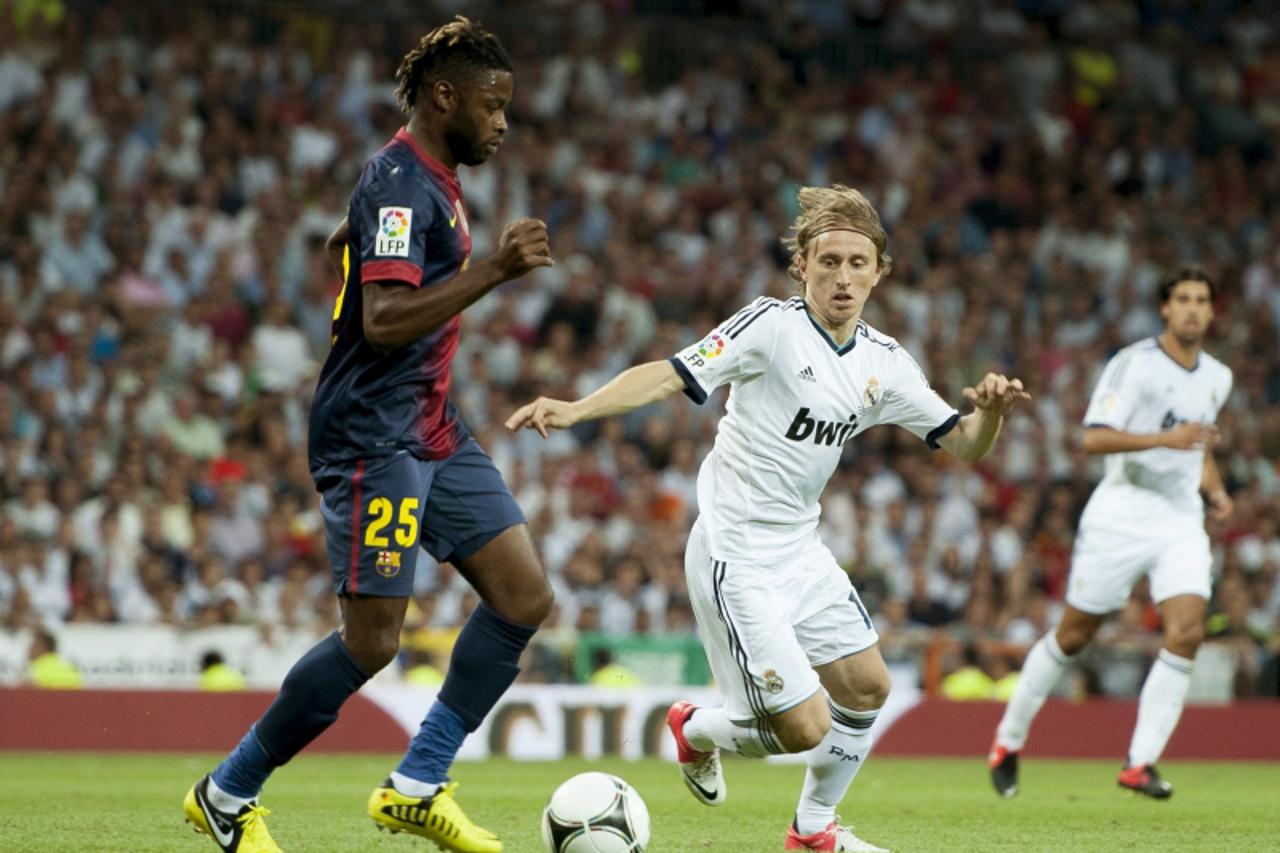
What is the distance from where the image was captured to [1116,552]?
34.1ft

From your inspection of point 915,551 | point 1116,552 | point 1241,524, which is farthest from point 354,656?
point 1241,524

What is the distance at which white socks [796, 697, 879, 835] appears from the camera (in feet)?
23.2

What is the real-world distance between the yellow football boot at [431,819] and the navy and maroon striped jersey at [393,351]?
109cm

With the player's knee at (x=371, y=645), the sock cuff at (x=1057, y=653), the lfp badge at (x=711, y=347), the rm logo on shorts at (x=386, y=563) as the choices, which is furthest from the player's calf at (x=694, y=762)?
the sock cuff at (x=1057, y=653)

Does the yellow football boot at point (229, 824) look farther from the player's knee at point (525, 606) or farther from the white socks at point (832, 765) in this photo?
the white socks at point (832, 765)

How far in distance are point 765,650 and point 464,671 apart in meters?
1.10

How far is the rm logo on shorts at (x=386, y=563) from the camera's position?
6059mm

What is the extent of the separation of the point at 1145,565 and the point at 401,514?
5.50 meters

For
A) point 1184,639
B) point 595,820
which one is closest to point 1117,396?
point 1184,639

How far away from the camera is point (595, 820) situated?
644 cm

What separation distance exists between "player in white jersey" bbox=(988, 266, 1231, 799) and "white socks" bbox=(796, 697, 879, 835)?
331 cm

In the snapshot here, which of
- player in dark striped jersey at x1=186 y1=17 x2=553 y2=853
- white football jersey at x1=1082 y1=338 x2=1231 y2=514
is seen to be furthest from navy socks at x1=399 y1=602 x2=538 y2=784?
white football jersey at x1=1082 y1=338 x2=1231 y2=514

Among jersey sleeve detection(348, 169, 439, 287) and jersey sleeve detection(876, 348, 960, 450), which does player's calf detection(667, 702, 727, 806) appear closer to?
jersey sleeve detection(876, 348, 960, 450)

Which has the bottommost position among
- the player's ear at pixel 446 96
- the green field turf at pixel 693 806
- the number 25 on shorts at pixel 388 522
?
the green field turf at pixel 693 806
